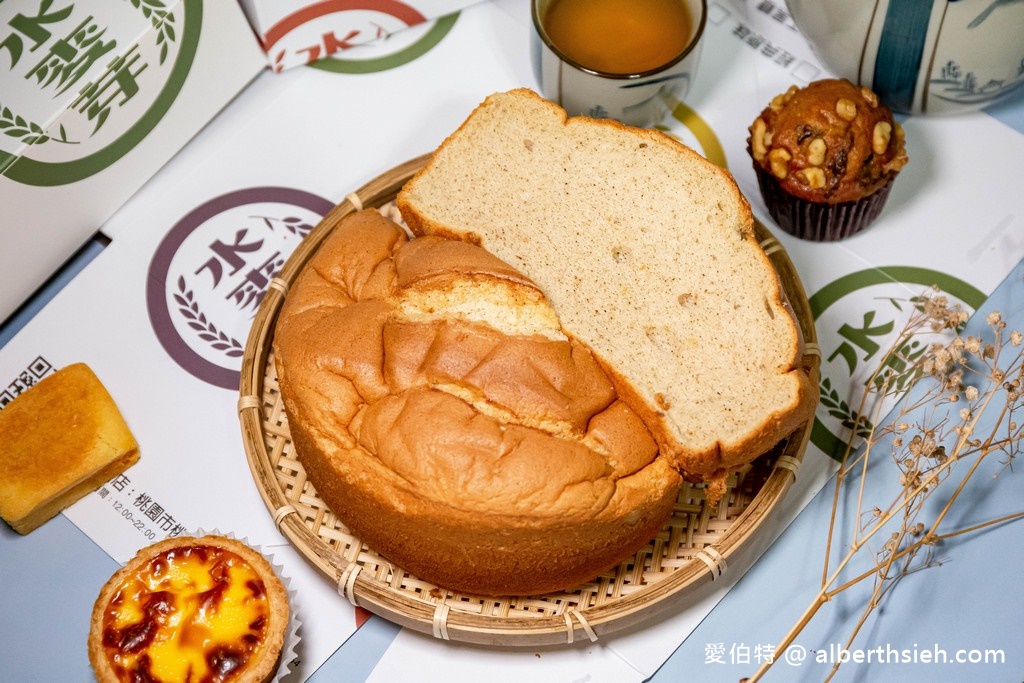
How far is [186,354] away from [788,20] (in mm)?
1757

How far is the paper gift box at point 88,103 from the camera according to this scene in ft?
7.72

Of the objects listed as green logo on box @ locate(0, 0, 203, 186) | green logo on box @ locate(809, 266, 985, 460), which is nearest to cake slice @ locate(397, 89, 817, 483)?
green logo on box @ locate(809, 266, 985, 460)

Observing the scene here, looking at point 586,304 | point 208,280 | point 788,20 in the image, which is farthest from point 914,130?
point 208,280

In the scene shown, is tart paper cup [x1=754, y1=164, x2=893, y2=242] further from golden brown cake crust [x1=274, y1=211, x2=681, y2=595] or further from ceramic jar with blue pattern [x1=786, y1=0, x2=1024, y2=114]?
golden brown cake crust [x1=274, y1=211, x2=681, y2=595]

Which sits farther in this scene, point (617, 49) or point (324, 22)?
point (324, 22)

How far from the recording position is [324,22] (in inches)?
109

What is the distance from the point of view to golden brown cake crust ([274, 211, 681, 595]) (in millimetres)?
1922

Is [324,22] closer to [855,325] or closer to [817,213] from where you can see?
[817,213]

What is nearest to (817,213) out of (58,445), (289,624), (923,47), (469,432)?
(923,47)

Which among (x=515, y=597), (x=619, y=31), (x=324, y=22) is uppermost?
(x=324, y=22)

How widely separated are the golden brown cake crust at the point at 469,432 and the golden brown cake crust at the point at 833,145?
2.39ft

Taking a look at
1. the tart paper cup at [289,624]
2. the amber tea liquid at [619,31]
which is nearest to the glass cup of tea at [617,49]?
the amber tea liquid at [619,31]

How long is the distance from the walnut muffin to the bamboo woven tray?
146 millimetres

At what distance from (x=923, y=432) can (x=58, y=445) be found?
1.82m
